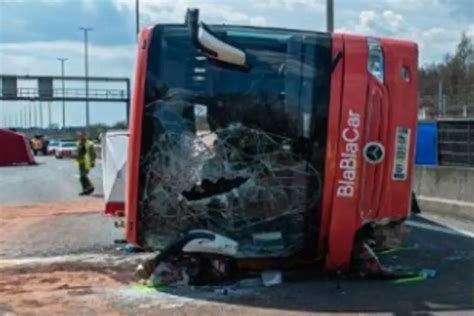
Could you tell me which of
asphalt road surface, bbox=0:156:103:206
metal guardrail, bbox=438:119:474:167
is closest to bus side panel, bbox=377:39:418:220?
metal guardrail, bbox=438:119:474:167

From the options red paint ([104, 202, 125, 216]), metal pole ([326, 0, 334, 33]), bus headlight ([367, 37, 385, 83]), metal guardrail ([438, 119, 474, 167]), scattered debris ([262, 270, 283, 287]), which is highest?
metal pole ([326, 0, 334, 33])

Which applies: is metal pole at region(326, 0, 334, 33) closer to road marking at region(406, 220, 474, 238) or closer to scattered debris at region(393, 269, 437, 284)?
road marking at region(406, 220, 474, 238)

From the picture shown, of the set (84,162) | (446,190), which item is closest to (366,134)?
(446,190)

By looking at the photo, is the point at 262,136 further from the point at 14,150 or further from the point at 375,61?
the point at 14,150

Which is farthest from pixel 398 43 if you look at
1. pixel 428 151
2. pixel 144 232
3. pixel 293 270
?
pixel 428 151

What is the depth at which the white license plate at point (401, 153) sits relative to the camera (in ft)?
26.6

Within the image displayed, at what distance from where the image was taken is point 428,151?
15148mm

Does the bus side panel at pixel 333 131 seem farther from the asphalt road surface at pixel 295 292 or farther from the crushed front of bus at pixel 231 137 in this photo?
the asphalt road surface at pixel 295 292

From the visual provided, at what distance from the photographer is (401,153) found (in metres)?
8.12

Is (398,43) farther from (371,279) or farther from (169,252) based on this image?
(169,252)

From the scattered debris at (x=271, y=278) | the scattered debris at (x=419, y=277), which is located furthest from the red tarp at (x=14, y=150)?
the scattered debris at (x=419, y=277)

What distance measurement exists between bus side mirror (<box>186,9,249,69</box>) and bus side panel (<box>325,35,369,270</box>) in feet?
3.55

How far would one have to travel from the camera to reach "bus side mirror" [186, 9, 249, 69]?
25.7ft

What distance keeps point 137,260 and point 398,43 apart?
4.07 m
